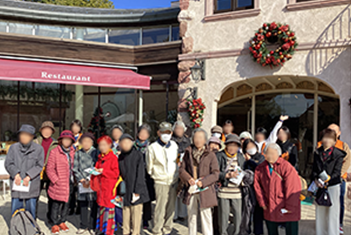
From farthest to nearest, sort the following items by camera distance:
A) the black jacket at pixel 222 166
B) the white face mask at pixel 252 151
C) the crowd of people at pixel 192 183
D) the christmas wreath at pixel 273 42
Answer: the christmas wreath at pixel 273 42
the white face mask at pixel 252 151
the black jacket at pixel 222 166
the crowd of people at pixel 192 183

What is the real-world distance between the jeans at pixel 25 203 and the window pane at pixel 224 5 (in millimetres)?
6361

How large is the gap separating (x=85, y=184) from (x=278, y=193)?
9.92 ft

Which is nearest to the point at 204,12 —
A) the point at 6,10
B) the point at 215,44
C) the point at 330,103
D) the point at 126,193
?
the point at 215,44

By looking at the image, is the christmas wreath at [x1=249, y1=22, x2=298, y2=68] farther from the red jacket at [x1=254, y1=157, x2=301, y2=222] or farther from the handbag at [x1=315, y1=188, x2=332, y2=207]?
the red jacket at [x1=254, y1=157, x2=301, y2=222]

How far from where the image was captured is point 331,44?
22.1 ft

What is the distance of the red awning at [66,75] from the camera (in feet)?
24.6

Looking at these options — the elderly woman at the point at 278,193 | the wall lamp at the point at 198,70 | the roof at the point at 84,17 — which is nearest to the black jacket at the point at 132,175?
the elderly woman at the point at 278,193

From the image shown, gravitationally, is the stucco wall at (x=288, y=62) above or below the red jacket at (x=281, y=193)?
above

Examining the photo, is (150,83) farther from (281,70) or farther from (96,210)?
(96,210)

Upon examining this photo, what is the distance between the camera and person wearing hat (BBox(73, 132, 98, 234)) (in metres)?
5.07

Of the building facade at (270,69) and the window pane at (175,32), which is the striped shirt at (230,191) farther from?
the window pane at (175,32)

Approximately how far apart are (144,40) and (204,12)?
2.70 m

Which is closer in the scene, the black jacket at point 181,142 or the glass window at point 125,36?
the black jacket at point 181,142

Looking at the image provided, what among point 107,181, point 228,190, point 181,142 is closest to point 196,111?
point 181,142
